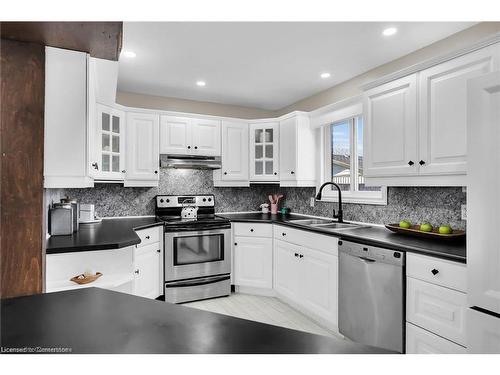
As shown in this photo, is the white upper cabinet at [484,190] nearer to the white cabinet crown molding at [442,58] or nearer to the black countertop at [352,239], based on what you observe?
the black countertop at [352,239]

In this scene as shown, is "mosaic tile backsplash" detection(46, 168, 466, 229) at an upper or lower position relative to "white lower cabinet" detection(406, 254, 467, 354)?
upper

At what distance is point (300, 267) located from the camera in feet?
10.3

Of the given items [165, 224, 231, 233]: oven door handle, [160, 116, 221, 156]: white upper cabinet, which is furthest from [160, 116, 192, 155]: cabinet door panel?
[165, 224, 231, 233]: oven door handle

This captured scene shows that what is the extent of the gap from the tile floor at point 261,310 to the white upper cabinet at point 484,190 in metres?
1.55

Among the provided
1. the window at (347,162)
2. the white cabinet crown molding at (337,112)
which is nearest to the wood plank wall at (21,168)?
the white cabinet crown molding at (337,112)

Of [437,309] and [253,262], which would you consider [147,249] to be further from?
[437,309]

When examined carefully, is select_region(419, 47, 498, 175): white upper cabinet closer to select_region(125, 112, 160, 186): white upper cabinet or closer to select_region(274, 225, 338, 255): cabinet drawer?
select_region(274, 225, 338, 255): cabinet drawer

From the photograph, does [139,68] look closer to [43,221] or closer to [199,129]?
[199,129]

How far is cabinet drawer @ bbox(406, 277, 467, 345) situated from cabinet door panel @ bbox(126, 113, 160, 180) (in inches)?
113

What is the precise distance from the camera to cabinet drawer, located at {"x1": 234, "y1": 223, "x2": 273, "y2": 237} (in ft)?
11.9

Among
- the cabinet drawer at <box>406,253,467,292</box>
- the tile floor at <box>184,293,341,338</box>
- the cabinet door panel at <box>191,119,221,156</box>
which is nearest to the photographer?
the cabinet drawer at <box>406,253,467,292</box>

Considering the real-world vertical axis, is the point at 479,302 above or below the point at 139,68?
below
